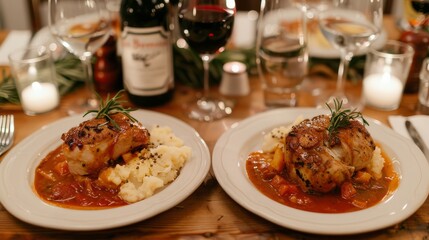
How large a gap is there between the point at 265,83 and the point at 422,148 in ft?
2.81

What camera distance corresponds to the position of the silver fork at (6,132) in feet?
6.68

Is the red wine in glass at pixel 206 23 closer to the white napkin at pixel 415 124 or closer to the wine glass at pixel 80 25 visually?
the wine glass at pixel 80 25

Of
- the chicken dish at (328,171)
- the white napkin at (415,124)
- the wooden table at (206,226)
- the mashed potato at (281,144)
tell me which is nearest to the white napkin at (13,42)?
the wooden table at (206,226)

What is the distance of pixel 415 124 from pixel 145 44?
1283 mm

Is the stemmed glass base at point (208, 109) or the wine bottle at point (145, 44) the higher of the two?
the wine bottle at point (145, 44)

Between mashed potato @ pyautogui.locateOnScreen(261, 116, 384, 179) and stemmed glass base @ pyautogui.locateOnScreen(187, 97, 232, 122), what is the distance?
40 cm

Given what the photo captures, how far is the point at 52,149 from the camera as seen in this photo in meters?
1.98

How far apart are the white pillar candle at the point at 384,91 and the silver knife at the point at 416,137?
0.87 feet

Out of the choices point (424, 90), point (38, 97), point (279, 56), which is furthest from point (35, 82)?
point (424, 90)

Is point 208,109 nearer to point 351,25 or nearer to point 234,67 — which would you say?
point 234,67

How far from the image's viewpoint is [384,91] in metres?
2.40

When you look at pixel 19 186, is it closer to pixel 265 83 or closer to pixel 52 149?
pixel 52 149

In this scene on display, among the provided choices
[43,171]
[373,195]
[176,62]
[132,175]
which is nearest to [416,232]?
[373,195]

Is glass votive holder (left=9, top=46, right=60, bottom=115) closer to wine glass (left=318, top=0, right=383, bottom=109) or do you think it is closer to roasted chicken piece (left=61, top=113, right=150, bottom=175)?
roasted chicken piece (left=61, top=113, right=150, bottom=175)
